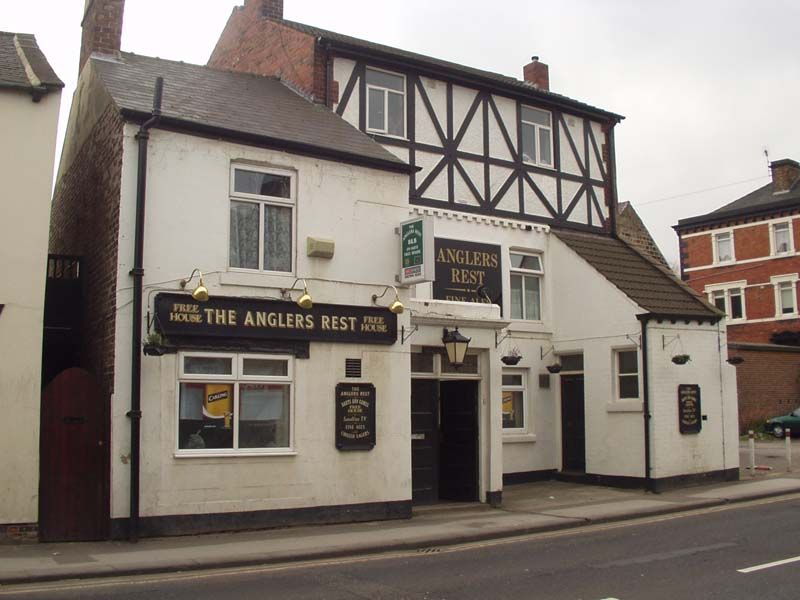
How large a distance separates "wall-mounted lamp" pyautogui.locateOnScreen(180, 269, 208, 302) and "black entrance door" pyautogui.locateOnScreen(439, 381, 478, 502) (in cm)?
581

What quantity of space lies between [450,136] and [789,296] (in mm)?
27222

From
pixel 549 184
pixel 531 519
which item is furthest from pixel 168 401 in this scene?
pixel 549 184

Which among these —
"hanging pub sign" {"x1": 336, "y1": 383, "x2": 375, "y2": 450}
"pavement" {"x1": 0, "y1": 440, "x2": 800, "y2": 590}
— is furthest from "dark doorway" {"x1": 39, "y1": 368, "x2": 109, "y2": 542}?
"hanging pub sign" {"x1": 336, "y1": 383, "x2": 375, "y2": 450}

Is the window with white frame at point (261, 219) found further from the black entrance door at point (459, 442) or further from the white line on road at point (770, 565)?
the white line on road at point (770, 565)

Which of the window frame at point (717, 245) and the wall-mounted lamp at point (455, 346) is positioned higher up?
the window frame at point (717, 245)

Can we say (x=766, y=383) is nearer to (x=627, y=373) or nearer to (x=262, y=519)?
(x=627, y=373)

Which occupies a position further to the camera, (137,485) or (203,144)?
(203,144)

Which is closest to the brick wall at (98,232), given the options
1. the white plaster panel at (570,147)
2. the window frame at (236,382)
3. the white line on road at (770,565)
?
the window frame at (236,382)

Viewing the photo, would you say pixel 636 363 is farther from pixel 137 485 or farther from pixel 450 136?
pixel 137 485

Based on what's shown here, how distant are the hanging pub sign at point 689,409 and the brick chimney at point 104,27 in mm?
13492

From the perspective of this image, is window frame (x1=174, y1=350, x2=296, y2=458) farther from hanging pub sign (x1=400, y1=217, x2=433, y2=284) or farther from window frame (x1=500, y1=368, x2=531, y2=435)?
window frame (x1=500, y1=368, x2=531, y2=435)

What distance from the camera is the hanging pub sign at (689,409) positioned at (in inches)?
710

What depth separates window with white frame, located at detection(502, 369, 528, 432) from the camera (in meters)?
19.3

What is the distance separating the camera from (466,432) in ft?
52.5
